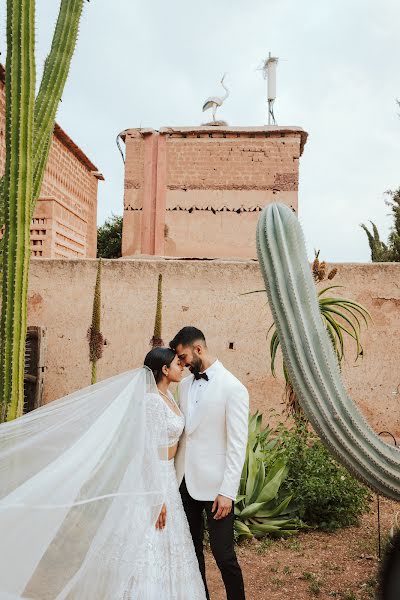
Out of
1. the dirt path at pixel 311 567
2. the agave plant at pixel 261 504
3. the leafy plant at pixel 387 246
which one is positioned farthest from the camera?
the leafy plant at pixel 387 246

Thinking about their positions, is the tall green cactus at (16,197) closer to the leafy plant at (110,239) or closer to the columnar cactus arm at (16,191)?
the columnar cactus arm at (16,191)

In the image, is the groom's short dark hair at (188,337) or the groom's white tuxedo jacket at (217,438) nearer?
the groom's white tuxedo jacket at (217,438)

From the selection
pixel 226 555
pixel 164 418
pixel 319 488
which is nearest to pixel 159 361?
pixel 164 418

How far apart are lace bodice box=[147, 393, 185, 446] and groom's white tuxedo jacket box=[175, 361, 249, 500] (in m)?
0.06

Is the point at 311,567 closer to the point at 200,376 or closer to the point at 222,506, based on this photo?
the point at 222,506

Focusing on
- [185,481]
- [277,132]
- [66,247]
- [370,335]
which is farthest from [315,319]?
[277,132]

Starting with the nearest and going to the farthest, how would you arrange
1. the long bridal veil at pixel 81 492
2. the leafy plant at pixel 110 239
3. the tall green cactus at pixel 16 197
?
the long bridal veil at pixel 81 492
the tall green cactus at pixel 16 197
the leafy plant at pixel 110 239

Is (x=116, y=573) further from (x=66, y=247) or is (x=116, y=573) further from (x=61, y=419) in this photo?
(x=66, y=247)

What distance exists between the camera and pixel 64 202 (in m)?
11.2

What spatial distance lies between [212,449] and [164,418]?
0.32 meters

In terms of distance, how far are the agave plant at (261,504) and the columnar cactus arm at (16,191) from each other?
7.46 feet

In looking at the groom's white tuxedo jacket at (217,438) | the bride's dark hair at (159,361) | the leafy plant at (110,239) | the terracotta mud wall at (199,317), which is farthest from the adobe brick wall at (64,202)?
the leafy plant at (110,239)

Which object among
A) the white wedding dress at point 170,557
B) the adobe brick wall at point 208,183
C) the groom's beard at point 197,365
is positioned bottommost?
the white wedding dress at point 170,557

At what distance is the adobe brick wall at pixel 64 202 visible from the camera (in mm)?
9000
